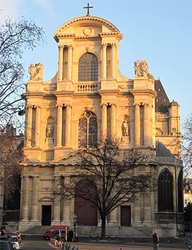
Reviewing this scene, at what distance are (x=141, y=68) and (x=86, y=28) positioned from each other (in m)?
7.89

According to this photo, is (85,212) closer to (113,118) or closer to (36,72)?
(113,118)

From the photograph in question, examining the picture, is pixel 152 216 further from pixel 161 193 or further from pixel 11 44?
pixel 11 44

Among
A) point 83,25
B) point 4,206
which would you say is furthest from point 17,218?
point 83,25

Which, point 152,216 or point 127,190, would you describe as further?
point 152,216

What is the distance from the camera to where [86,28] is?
50.5 meters

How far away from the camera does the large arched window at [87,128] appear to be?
1885 inches

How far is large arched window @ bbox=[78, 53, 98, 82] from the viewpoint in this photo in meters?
49.8

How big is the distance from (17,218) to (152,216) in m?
14.2

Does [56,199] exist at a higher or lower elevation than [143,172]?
lower

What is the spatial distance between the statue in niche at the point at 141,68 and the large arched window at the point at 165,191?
1064 centimetres

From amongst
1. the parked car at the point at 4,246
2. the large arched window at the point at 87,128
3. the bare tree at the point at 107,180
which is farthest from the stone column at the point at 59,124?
the parked car at the point at 4,246


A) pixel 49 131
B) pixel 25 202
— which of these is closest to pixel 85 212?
pixel 25 202

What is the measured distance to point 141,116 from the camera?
154 feet

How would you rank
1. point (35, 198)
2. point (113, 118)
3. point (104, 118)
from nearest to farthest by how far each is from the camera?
point (35, 198), point (113, 118), point (104, 118)
